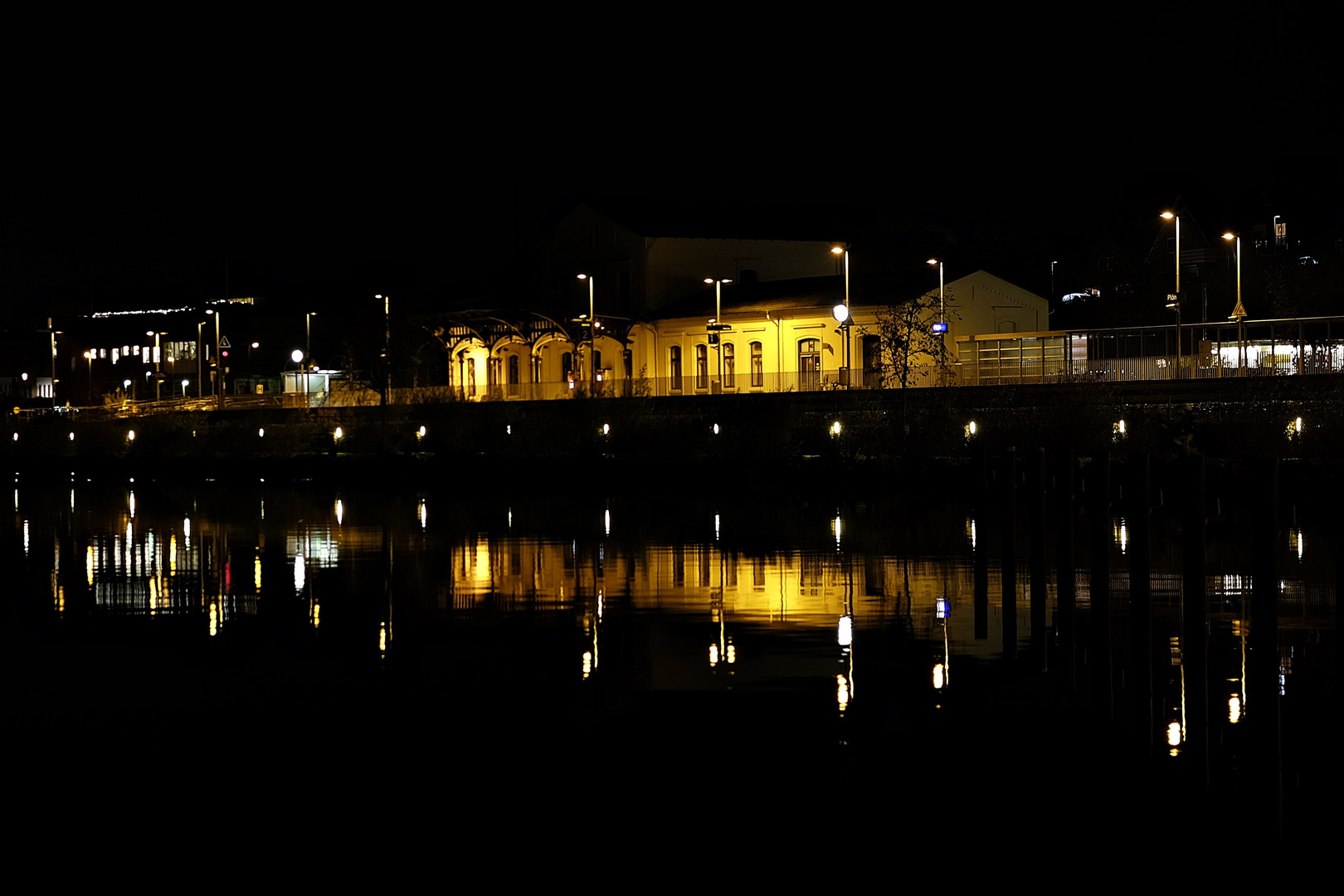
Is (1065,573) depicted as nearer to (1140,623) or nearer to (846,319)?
(1140,623)

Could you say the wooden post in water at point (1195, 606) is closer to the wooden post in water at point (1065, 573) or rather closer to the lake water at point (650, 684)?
the lake water at point (650, 684)

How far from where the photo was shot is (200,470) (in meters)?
63.7

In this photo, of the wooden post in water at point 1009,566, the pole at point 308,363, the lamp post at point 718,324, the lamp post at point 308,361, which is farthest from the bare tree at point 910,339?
the wooden post in water at point 1009,566

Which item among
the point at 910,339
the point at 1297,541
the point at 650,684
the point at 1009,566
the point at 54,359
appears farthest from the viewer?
the point at 54,359

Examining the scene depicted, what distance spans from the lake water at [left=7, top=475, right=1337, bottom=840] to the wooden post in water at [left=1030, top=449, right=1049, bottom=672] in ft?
0.69

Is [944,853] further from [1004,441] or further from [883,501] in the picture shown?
[1004,441]

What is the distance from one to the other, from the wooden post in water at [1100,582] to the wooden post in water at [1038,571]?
0.53m

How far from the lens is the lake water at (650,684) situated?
11219 mm

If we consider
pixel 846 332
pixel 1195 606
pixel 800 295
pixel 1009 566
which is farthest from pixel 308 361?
pixel 1195 606

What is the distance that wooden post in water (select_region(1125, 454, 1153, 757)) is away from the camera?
13000 millimetres

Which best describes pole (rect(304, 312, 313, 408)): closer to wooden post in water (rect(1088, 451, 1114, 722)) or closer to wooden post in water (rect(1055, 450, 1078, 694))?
wooden post in water (rect(1055, 450, 1078, 694))

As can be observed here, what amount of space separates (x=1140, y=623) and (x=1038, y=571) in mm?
2853

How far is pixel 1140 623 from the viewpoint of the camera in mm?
15359

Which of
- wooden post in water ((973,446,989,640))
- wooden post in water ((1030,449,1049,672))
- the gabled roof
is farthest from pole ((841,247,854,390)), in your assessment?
wooden post in water ((1030,449,1049,672))
